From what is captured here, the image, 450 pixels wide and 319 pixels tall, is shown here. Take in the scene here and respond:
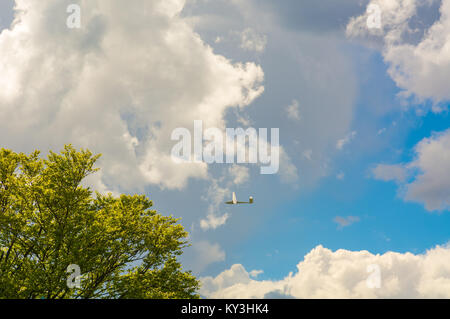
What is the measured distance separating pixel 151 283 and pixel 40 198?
31.1 feet

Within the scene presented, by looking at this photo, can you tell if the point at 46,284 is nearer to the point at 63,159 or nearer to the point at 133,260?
the point at 133,260

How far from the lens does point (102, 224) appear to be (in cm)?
2230

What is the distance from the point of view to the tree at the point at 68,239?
2084 cm

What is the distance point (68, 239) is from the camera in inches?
833

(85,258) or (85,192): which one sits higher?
(85,192)

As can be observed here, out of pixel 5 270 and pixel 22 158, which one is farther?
pixel 22 158

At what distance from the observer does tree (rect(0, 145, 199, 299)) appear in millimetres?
20836
